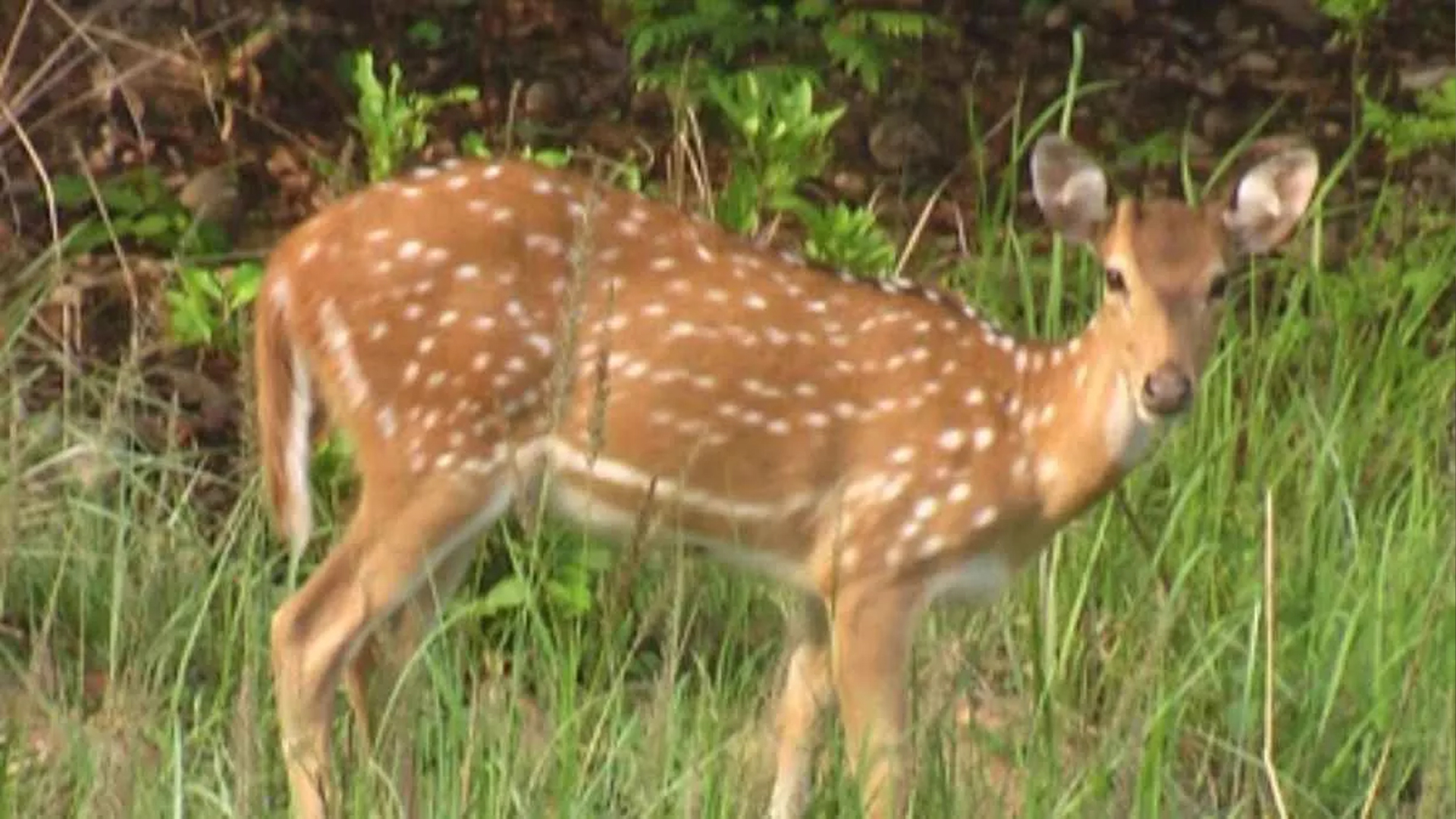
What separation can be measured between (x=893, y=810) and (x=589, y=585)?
198 cm

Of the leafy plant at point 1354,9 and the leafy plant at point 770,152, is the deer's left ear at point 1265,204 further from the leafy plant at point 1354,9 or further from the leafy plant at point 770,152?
the leafy plant at point 1354,9

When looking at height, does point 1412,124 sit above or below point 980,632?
above

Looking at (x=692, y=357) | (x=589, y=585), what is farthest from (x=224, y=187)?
(x=692, y=357)

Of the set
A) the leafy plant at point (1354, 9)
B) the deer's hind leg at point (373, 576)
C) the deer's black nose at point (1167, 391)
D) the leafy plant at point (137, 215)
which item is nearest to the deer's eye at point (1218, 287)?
the deer's black nose at point (1167, 391)

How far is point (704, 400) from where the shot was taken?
6238 millimetres

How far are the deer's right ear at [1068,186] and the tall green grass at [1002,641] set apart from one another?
0.54 meters

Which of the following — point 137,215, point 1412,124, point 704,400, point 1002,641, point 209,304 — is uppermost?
point 704,400

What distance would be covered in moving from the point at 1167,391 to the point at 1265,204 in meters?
0.44

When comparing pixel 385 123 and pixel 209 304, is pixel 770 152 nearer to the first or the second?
pixel 385 123

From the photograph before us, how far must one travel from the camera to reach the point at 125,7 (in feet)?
29.1

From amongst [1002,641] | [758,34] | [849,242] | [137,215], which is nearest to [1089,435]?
[1002,641]

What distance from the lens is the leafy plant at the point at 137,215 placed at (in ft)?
26.9

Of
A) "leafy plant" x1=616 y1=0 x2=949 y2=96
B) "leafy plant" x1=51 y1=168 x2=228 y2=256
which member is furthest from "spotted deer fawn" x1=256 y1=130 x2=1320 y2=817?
"leafy plant" x1=616 y1=0 x2=949 y2=96

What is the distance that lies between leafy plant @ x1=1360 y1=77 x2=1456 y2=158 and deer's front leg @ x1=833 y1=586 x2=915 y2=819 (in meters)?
2.44
